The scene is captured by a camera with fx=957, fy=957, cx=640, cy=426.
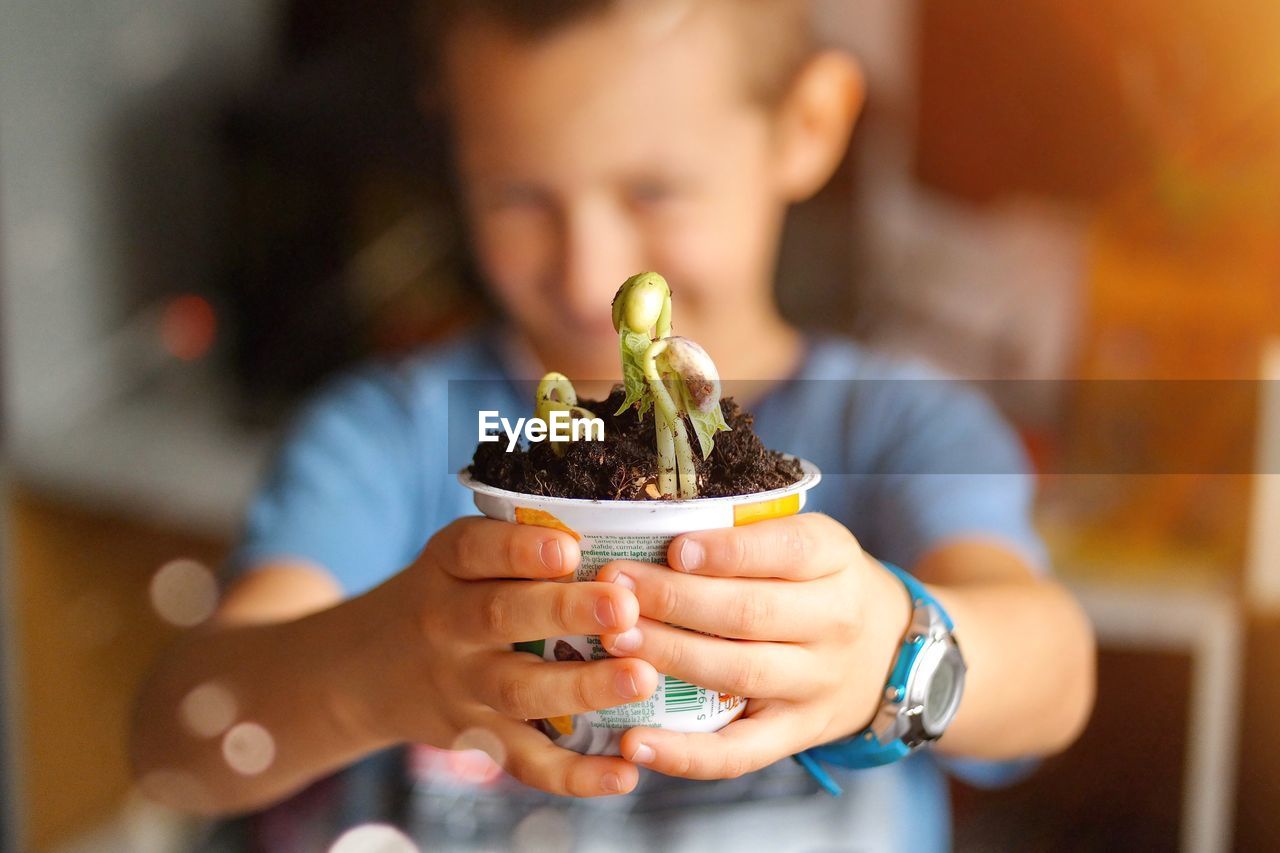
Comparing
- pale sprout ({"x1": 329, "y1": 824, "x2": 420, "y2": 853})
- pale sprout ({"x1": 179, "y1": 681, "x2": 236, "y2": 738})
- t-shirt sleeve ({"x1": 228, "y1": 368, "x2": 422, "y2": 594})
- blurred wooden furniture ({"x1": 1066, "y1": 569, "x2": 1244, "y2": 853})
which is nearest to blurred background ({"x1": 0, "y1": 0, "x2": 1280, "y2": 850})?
blurred wooden furniture ({"x1": 1066, "y1": 569, "x2": 1244, "y2": 853})

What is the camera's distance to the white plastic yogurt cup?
317 mm

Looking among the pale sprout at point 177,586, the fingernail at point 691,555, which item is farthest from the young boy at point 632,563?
the pale sprout at point 177,586

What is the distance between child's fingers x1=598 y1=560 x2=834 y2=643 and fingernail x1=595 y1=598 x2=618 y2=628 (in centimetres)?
1

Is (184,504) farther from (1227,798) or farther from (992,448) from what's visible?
(1227,798)

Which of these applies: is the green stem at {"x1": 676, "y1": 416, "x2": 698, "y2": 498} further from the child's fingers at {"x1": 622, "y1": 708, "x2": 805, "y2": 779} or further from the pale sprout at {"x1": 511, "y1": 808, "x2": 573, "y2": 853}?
the pale sprout at {"x1": 511, "y1": 808, "x2": 573, "y2": 853}

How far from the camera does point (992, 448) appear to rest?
729 mm

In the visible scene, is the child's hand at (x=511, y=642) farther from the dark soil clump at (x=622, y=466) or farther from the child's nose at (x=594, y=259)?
the child's nose at (x=594, y=259)

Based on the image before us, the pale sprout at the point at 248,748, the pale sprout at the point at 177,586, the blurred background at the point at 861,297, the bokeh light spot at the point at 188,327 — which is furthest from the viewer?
the bokeh light spot at the point at 188,327

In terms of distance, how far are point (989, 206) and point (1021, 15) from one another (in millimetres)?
165

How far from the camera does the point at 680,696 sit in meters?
0.34

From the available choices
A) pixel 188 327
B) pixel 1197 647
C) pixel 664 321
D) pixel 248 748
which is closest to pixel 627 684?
pixel 664 321

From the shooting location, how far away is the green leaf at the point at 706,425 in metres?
0.34

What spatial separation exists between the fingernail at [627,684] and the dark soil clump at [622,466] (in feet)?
0.20

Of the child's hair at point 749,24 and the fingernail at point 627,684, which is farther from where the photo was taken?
the child's hair at point 749,24
